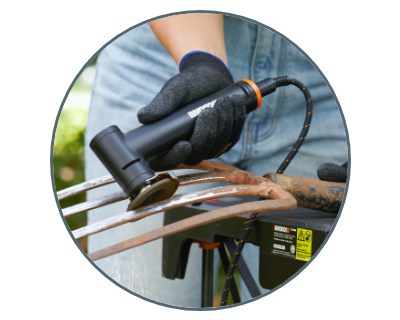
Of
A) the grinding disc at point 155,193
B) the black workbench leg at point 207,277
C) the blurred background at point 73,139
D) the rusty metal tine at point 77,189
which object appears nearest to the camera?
the grinding disc at point 155,193

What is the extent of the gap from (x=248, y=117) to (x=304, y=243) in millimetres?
368

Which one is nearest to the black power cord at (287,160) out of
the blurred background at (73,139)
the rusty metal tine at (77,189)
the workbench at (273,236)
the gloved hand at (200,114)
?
the workbench at (273,236)

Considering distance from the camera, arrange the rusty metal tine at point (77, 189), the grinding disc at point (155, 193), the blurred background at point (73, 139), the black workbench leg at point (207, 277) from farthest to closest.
A: the blurred background at point (73, 139) < the black workbench leg at point (207, 277) < the rusty metal tine at point (77, 189) < the grinding disc at point (155, 193)

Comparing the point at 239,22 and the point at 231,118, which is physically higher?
the point at 239,22

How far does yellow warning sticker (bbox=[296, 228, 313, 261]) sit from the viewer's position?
0.54 meters

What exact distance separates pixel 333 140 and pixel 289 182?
0.26 meters

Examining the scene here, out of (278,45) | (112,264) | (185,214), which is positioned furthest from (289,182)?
(112,264)

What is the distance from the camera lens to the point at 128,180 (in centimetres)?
49

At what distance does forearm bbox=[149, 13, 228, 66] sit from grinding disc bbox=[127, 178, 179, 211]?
10.6 inches

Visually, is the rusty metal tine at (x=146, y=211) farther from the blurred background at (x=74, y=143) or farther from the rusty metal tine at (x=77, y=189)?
the blurred background at (x=74, y=143)

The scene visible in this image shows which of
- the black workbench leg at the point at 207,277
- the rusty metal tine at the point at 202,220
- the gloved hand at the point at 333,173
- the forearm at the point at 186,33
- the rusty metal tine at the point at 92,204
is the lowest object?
the black workbench leg at the point at 207,277

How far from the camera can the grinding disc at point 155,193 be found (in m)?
0.47

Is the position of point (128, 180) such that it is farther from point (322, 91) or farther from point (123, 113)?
point (322, 91)

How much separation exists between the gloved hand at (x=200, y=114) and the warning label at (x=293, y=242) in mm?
173
